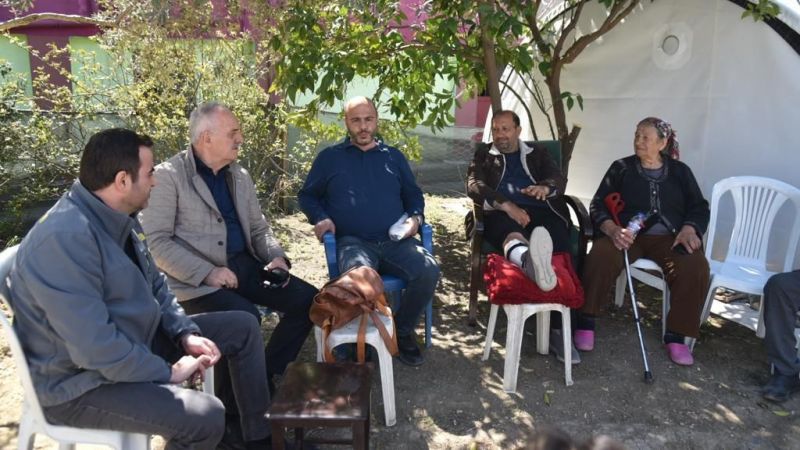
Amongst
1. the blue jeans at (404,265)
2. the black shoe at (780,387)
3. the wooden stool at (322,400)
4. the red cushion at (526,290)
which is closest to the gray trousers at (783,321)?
the black shoe at (780,387)

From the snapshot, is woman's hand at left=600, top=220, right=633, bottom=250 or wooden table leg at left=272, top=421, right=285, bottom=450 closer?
wooden table leg at left=272, top=421, right=285, bottom=450

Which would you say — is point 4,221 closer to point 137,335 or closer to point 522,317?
point 137,335

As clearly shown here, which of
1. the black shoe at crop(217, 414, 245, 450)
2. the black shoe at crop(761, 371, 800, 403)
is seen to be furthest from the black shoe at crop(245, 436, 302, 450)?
the black shoe at crop(761, 371, 800, 403)

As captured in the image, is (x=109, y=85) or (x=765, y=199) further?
(x=109, y=85)

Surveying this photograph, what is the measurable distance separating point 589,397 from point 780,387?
101 cm

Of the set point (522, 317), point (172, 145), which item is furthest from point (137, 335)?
point (172, 145)

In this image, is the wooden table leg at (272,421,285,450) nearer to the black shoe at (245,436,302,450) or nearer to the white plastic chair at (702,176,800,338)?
the black shoe at (245,436,302,450)

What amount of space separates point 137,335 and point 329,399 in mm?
714

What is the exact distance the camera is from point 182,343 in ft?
7.51

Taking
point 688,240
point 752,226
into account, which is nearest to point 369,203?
point 688,240

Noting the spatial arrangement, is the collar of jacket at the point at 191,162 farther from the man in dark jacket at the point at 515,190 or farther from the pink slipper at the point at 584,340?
the pink slipper at the point at 584,340

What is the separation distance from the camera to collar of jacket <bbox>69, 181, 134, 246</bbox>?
6.35 ft

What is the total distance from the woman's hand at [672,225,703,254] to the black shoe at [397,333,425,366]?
5.61 ft

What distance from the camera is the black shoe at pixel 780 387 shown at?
10.3 feet
